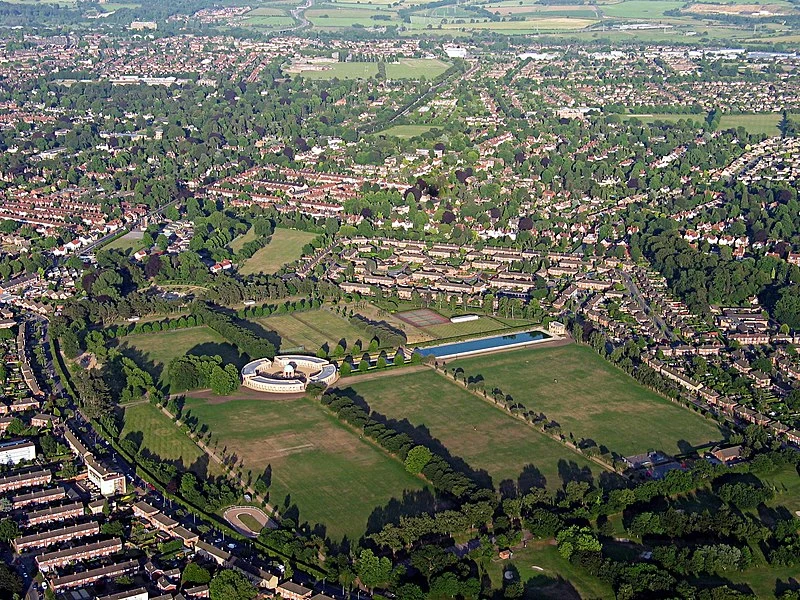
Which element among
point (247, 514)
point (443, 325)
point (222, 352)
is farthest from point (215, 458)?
point (443, 325)

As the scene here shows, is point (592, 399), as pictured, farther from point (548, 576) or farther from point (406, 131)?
point (406, 131)

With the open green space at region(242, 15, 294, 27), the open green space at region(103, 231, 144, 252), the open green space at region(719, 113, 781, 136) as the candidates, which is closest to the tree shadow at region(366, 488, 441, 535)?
the open green space at region(103, 231, 144, 252)

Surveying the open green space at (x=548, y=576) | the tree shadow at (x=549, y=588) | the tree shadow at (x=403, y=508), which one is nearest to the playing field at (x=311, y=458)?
the tree shadow at (x=403, y=508)

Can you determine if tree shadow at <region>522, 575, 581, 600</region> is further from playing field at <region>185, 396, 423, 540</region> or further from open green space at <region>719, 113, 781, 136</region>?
open green space at <region>719, 113, 781, 136</region>

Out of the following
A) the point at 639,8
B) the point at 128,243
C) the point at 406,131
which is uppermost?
the point at 639,8

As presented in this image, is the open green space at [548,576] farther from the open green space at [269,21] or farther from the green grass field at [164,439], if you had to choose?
the open green space at [269,21]

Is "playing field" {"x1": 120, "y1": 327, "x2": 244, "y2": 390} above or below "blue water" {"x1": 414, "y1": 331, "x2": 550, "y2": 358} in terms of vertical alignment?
above

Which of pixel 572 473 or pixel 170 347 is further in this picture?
pixel 170 347
